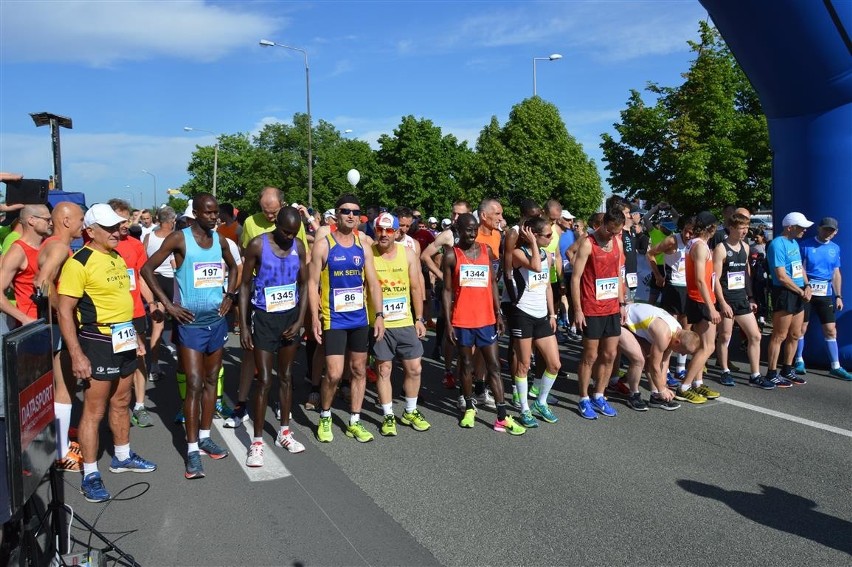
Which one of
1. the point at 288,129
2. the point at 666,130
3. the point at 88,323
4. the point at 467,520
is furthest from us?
the point at 288,129

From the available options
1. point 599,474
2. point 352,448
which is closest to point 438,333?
point 352,448

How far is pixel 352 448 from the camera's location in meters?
5.52

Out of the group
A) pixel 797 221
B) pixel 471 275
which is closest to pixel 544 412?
pixel 471 275

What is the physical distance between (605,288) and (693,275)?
1390 mm

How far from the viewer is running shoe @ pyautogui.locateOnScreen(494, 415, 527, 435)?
19.1 feet

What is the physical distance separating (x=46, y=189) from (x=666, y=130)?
18.6 meters

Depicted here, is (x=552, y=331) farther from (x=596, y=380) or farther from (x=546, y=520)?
(x=546, y=520)

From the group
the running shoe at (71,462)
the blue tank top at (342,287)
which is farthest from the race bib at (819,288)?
the running shoe at (71,462)

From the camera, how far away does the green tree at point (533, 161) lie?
1449 inches

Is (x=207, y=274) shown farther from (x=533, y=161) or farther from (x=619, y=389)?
(x=533, y=161)

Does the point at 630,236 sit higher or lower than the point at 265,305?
higher

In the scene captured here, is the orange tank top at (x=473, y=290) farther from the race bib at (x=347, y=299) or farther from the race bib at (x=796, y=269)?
the race bib at (x=796, y=269)

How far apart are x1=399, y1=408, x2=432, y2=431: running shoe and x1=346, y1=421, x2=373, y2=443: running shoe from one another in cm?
42

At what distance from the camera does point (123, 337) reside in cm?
469
